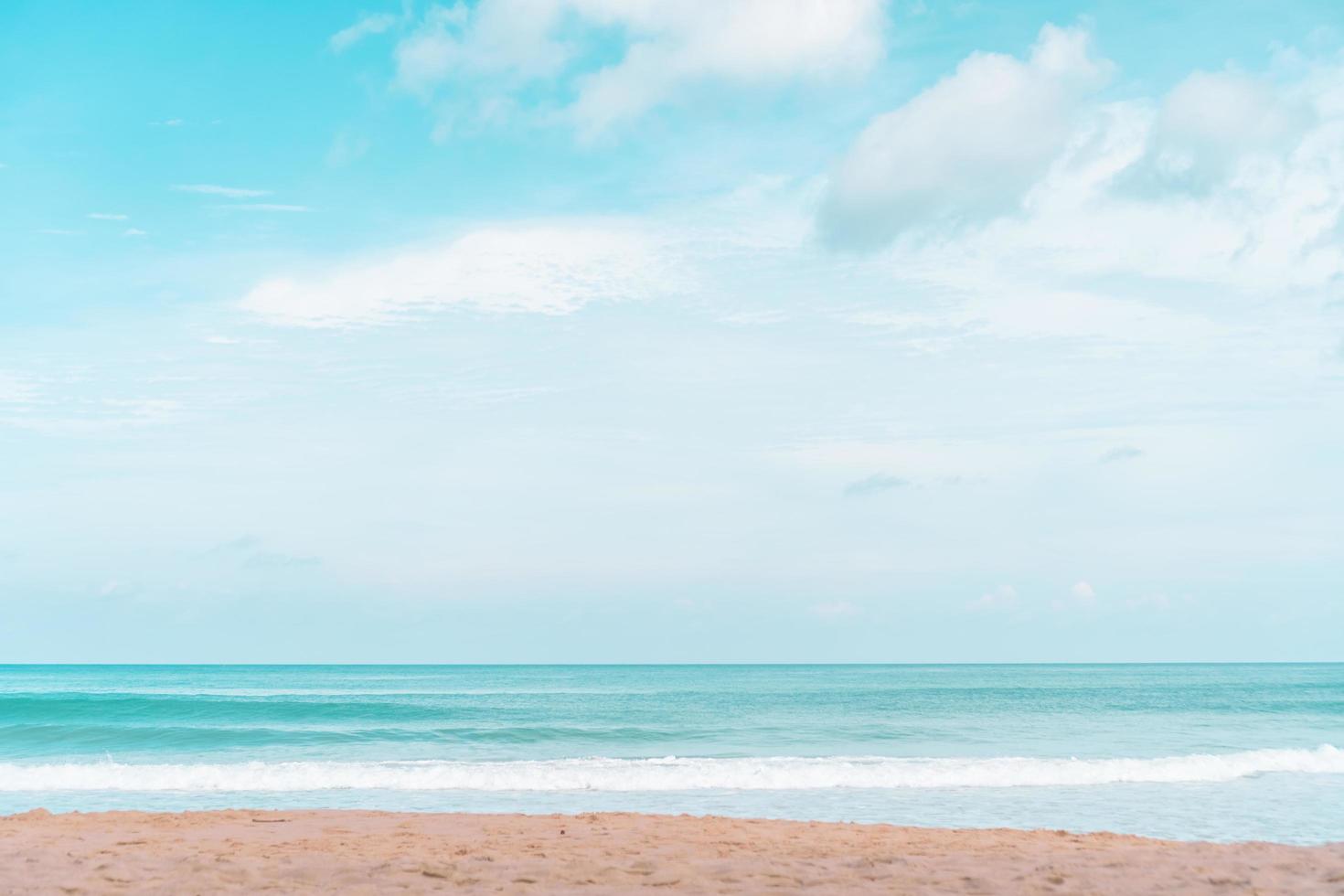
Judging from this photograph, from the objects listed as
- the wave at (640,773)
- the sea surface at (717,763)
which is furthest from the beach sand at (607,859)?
the wave at (640,773)

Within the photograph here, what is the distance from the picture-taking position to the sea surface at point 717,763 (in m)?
15.6

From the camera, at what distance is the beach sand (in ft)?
28.1

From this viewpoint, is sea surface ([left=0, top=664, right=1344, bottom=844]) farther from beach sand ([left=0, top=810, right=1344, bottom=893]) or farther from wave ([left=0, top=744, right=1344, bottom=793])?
beach sand ([left=0, top=810, right=1344, bottom=893])

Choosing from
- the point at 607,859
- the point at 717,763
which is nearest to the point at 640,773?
the point at 717,763

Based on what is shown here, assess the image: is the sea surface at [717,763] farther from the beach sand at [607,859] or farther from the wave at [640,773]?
the beach sand at [607,859]

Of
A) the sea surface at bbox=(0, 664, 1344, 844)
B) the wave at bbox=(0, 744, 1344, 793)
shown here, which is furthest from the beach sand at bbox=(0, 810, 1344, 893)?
the wave at bbox=(0, 744, 1344, 793)

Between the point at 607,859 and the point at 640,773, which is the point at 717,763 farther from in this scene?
the point at 607,859

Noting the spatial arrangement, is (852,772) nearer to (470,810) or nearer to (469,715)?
(470,810)

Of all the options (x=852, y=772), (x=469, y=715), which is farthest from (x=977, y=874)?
(x=469, y=715)

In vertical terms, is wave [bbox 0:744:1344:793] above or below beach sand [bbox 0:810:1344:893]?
below

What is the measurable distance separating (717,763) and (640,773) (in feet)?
6.95

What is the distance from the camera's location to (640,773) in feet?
63.2

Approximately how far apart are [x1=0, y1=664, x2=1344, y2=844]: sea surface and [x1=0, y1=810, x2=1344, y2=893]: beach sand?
122 inches

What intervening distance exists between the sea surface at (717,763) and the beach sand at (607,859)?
3092mm
